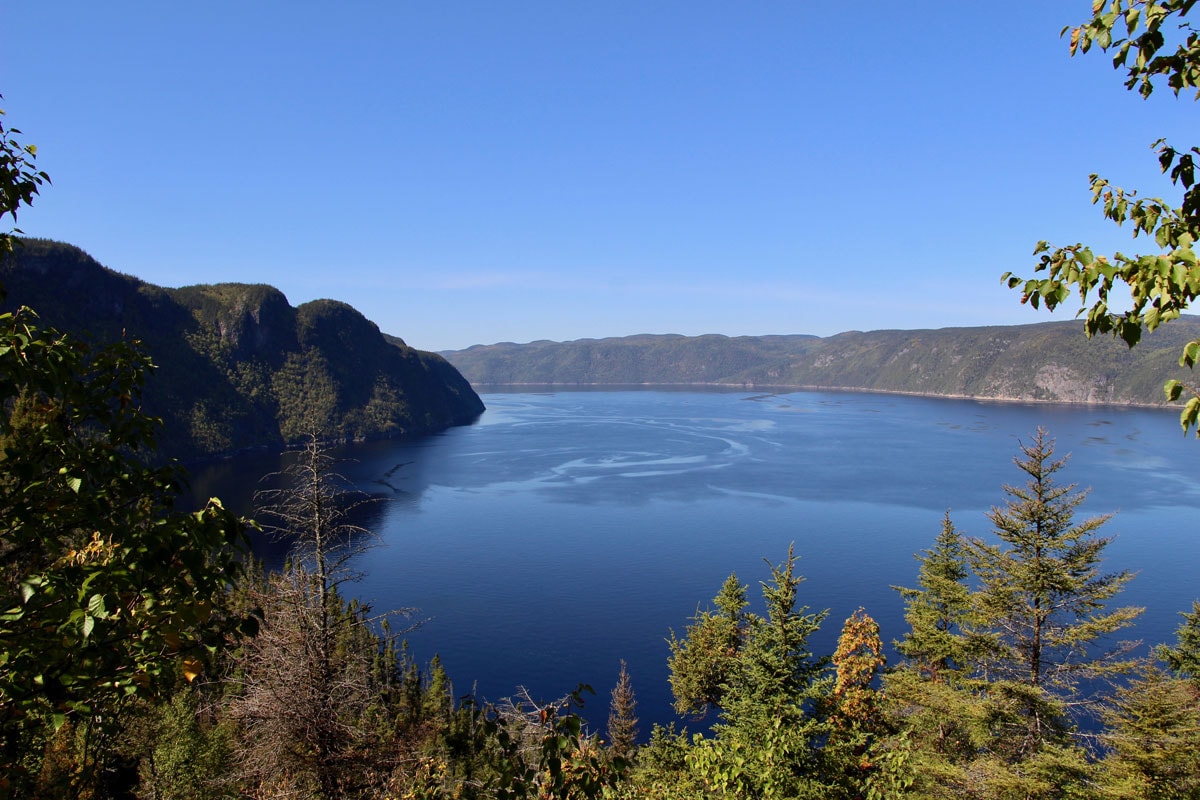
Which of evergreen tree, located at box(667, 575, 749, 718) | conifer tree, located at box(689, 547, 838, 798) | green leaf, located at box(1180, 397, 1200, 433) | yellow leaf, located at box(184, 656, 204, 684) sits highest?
green leaf, located at box(1180, 397, 1200, 433)

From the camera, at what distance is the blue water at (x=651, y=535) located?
6266cm

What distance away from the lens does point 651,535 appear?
9300cm

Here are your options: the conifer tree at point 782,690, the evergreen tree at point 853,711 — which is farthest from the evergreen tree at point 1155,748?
the conifer tree at point 782,690

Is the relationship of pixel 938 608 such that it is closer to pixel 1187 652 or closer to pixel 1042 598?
pixel 1187 652

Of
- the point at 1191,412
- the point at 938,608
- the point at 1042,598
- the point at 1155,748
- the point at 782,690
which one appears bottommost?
the point at 938,608

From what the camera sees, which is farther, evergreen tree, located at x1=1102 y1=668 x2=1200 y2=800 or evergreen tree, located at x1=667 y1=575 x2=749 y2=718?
evergreen tree, located at x1=667 y1=575 x2=749 y2=718

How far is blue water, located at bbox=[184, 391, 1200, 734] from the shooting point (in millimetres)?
62656

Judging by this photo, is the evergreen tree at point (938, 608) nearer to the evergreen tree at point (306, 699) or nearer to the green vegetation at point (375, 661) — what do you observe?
the green vegetation at point (375, 661)

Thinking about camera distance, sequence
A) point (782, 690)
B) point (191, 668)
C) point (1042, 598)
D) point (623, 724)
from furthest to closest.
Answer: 1. point (623, 724)
2. point (782, 690)
3. point (1042, 598)
4. point (191, 668)

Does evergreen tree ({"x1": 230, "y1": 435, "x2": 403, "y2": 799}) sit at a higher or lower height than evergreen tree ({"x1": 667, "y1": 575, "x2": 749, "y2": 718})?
higher

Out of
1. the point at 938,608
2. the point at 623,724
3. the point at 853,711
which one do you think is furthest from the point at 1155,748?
the point at 623,724

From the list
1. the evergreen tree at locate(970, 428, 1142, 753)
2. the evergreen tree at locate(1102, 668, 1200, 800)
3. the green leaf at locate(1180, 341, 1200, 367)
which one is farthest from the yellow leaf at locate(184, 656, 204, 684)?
the evergreen tree at locate(970, 428, 1142, 753)

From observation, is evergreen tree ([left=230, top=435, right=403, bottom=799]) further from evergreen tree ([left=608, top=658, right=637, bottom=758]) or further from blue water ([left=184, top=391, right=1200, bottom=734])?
evergreen tree ([left=608, top=658, right=637, bottom=758])

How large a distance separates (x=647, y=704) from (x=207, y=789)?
35.8 m
